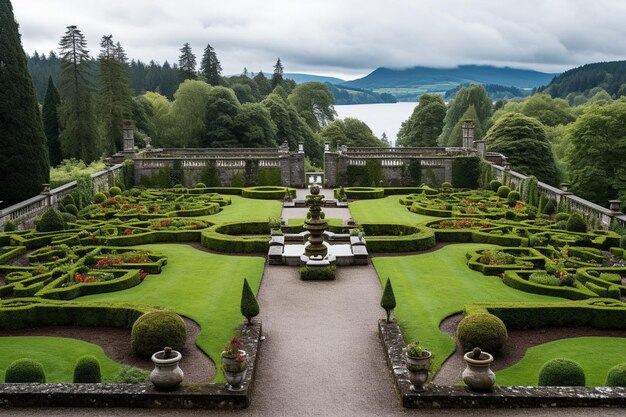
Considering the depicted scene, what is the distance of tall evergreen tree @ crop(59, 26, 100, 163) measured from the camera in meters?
60.2

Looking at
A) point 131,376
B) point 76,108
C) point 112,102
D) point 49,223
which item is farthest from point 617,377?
point 112,102

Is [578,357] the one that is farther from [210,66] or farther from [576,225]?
[210,66]

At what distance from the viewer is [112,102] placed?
66.6m

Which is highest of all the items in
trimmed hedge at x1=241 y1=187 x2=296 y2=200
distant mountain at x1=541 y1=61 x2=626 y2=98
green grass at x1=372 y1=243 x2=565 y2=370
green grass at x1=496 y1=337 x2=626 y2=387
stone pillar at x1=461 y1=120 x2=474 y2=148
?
distant mountain at x1=541 y1=61 x2=626 y2=98

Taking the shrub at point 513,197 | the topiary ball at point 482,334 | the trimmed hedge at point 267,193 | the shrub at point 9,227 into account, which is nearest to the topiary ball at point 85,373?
the topiary ball at point 482,334

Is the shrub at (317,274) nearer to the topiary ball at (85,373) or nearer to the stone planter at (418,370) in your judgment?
the stone planter at (418,370)

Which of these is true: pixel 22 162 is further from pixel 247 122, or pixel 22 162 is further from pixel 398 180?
pixel 247 122

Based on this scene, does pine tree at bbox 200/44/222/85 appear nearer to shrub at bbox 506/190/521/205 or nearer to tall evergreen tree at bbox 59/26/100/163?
tall evergreen tree at bbox 59/26/100/163

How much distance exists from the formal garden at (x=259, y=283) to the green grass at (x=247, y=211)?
29cm

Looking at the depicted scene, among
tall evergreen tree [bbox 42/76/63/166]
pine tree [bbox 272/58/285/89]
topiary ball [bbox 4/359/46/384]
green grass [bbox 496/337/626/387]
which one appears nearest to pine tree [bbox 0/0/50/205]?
tall evergreen tree [bbox 42/76/63/166]

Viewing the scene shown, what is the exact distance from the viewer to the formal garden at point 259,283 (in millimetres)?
16578

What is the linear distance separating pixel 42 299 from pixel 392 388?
39.5 feet

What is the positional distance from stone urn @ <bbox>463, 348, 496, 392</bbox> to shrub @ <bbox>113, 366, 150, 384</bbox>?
7389mm

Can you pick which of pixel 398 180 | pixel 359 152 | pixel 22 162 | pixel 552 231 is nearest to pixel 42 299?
pixel 22 162
